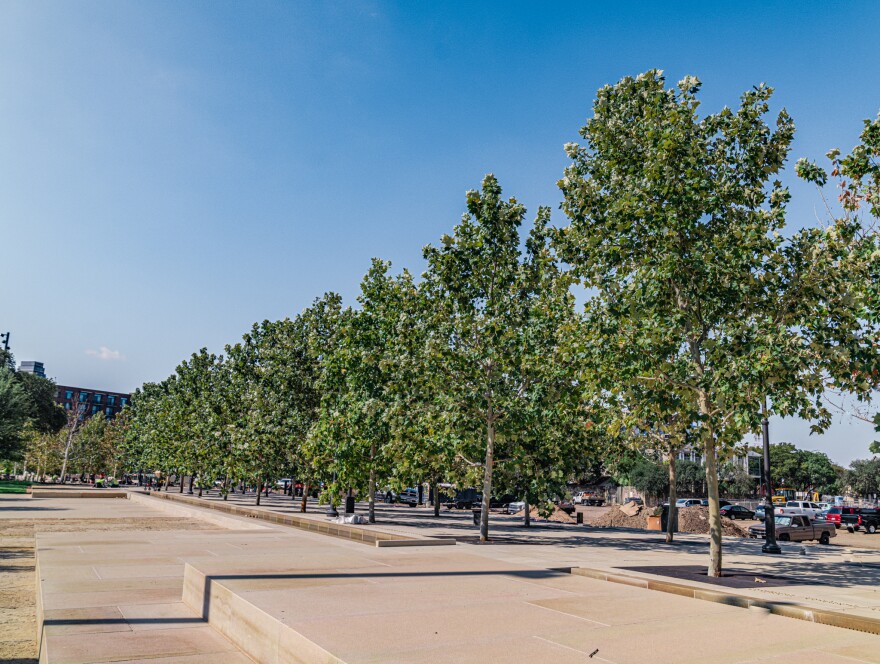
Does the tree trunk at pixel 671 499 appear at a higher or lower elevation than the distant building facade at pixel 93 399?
lower

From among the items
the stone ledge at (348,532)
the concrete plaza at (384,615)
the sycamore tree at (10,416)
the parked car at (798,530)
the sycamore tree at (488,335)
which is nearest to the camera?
the concrete plaza at (384,615)

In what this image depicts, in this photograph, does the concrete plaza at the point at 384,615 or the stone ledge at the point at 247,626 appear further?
the concrete plaza at the point at 384,615

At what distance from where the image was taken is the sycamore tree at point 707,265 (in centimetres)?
1166

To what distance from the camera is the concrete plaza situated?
5.88 metres

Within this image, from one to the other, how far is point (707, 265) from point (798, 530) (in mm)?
25378

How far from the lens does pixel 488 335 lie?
64.1ft

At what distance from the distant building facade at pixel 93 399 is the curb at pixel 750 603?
17302 centimetres

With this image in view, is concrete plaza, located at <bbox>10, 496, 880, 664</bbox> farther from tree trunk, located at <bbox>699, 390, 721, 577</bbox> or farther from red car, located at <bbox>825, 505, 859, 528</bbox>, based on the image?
red car, located at <bbox>825, 505, 859, 528</bbox>

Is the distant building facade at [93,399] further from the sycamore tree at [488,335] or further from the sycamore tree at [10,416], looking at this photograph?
the sycamore tree at [488,335]

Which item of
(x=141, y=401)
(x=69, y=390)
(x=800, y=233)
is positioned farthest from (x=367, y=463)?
(x=69, y=390)

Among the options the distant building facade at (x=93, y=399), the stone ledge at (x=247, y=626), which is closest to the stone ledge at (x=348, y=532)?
the stone ledge at (x=247, y=626)

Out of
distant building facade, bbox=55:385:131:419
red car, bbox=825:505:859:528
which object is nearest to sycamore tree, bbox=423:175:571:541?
red car, bbox=825:505:859:528

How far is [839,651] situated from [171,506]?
31.4 m

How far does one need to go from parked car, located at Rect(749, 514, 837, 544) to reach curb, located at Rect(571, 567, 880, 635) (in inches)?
946
